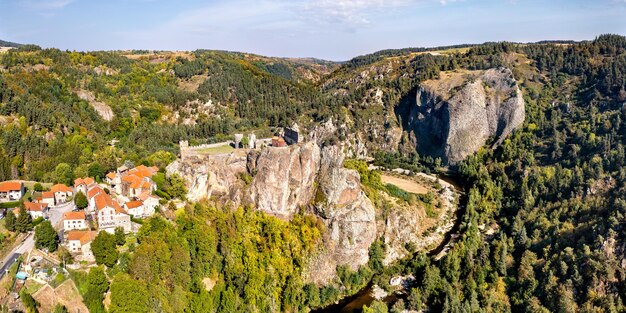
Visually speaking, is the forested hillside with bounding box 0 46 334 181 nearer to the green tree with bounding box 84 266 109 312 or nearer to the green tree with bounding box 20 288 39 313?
the green tree with bounding box 84 266 109 312

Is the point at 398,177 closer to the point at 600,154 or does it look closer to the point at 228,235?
the point at 600,154

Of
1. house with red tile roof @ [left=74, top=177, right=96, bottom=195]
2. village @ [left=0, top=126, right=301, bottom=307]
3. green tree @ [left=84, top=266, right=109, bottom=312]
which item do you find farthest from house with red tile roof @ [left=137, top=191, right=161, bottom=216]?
green tree @ [left=84, top=266, right=109, bottom=312]

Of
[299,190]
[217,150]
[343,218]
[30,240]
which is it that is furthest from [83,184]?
[343,218]

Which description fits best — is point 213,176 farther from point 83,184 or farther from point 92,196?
point 83,184

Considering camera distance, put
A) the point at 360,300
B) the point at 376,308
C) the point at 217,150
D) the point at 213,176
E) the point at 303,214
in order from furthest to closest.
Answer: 1. the point at 217,150
2. the point at 303,214
3. the point at 213,176
4. the point at 360,300
5. the point at 376,308

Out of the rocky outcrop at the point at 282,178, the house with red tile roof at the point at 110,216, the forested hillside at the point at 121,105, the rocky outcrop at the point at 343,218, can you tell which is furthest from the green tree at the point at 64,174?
the rocky outcrop at the point at 343,218
